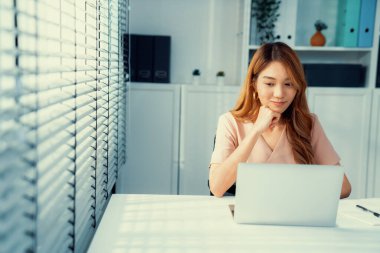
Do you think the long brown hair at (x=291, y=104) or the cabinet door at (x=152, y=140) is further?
the cabinet door at (x=152, y=140)

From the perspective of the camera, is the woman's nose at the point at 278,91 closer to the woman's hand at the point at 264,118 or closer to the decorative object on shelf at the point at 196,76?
the woman's hand at the point at 264,118

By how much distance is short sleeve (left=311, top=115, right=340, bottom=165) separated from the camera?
1984mm

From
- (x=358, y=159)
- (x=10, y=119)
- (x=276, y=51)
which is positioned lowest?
(x=358, y=159)

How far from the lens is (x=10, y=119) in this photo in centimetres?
77

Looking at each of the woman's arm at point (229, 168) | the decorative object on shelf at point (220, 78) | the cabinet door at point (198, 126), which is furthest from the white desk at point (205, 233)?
→ the decorative object on shelf at point (220, 78)

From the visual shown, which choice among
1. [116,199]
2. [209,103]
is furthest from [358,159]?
[116,199]

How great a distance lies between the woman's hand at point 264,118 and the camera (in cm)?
186

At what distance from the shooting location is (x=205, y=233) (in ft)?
4.33

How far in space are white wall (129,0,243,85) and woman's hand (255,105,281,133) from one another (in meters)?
1.49

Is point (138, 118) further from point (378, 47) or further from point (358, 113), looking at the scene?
point (378, 47)

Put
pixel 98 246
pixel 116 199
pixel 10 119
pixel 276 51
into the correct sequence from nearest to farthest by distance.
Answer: pixel 10 119, pixel 98 246, pixel 116 199, pixel 276 51

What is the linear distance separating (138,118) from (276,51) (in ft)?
4.83

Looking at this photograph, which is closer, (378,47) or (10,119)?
(10,119)

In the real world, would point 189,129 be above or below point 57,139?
below
